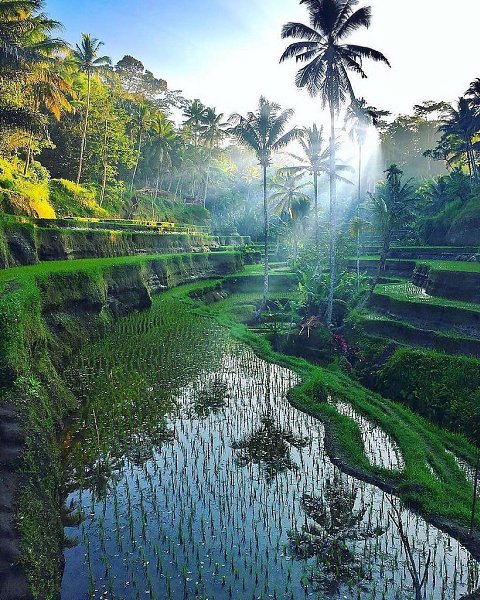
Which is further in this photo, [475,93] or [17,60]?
[475,93]

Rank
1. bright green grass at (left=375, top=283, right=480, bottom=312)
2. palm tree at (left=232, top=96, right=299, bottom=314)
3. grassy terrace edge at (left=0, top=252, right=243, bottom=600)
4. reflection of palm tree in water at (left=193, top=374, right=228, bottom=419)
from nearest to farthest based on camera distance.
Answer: grassy terrace edge at (left=0, top=252, right=243, bottom=600), reflection of palm tree in water at (left=193, top=374, right=228, bottom=419), bright green grass at (left=375, top=283, right=480, bottom=312), palm tree at (left=232, top=96, right=299, bottom=314)

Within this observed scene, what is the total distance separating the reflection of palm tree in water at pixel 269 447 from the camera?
9919mm

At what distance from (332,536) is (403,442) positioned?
4.73 metres

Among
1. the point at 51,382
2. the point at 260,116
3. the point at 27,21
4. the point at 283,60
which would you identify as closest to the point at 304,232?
the point at 260,116

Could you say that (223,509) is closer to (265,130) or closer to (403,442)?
(403,442)

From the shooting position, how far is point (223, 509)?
323 inches

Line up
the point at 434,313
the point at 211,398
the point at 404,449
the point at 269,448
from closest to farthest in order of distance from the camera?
the point at 269,448, the point at 404,449, the point at 211,398, the point at 434,313

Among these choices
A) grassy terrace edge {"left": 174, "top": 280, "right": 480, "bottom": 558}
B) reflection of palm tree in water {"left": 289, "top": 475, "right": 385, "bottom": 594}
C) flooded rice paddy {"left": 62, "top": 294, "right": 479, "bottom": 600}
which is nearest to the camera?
flooded rice paddy {"left": 62, "top": 294, "right": 479, "bottom": 600}

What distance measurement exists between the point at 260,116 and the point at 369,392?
20192 mm

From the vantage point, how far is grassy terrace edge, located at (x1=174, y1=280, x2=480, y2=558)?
8578mm

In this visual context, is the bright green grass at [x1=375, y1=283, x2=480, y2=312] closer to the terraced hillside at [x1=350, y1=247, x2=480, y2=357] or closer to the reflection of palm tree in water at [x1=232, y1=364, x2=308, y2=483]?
the terraced hillside at [x1=350, y1=247, x2=480, y2=357]

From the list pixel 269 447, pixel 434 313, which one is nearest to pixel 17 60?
pixel 269 447

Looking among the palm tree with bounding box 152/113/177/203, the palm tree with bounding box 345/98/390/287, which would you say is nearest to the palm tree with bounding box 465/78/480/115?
the palm tree with bounding box 345/98/390/287

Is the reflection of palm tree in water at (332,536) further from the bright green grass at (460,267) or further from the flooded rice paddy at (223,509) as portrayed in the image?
the bright green grass at (460,267)
